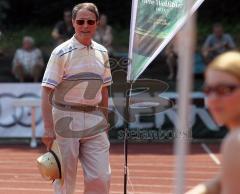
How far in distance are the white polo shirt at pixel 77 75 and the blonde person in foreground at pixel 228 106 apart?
3.50 metres

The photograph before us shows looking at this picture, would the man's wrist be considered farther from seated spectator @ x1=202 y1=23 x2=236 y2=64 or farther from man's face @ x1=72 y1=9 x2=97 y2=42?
seated spectator @ x1=202 y1=23 x2=236 y2=64

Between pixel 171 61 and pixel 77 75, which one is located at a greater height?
pixel 77 75

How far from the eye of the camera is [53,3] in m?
25.1

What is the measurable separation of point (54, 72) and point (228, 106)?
3.61 meters

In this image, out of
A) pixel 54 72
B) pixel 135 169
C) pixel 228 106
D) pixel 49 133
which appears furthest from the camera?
pixel 135 169

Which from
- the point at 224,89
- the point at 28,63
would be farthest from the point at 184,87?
the point at 28,63

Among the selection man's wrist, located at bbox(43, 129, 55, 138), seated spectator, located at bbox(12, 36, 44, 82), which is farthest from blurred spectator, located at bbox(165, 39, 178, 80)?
man's wrist, located at bbox(43, 129, 55, 138)

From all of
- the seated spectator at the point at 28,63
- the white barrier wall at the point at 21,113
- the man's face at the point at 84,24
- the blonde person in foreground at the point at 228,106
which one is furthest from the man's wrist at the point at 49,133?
the seated spectator at the point at 28,63

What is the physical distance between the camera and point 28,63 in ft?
56.7

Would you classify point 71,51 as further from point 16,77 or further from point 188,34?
point 16,77

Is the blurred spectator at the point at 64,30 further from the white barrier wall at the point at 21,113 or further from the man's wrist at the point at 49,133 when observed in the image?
the man's wrist at the point at 49,133

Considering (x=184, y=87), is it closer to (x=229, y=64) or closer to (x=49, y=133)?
(x=229, y=64)

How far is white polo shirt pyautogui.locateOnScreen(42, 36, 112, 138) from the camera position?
6.67m

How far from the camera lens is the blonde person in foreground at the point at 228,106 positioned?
310 cm
